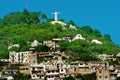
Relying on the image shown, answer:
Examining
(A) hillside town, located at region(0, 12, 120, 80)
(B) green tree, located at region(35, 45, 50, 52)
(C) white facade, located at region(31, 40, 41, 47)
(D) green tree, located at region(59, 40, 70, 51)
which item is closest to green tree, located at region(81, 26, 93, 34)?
(D) green tree, located at region(59, 40, 70, 51)

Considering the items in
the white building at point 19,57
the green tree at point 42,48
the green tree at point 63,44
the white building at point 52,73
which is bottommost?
the white building at point 52,73

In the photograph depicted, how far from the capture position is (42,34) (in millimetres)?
91125

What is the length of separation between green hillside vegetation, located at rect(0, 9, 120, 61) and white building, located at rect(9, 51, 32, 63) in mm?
2612

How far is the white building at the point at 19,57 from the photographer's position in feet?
251

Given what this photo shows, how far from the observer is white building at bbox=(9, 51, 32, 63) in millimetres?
76625

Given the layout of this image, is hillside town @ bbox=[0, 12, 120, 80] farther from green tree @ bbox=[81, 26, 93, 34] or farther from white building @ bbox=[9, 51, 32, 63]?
green tree @ bbox=[81, 26, 93, 34]

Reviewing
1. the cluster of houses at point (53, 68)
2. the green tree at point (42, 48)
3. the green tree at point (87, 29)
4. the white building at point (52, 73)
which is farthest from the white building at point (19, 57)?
the green tree at point (87, 29)

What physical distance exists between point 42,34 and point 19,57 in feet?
45.8

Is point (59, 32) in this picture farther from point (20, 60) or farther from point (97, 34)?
point (20, 60)

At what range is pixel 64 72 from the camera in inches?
2741

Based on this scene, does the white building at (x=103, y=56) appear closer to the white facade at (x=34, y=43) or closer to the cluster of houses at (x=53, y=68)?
the cluster of houses at (x=53, y=68)

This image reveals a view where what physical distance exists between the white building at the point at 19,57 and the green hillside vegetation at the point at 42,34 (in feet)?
8.57

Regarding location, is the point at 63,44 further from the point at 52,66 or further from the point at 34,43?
the point at 52,66

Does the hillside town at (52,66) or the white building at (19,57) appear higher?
the white building at (19,57)
